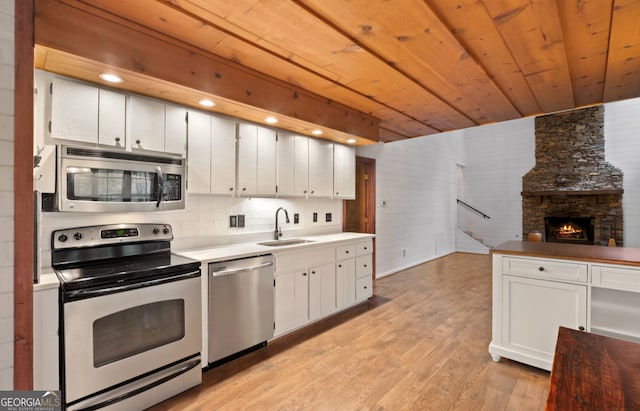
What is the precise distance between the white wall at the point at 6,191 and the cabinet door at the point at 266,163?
1.98m

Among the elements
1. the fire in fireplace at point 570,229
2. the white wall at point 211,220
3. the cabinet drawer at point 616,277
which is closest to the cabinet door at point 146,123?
the white wall at point 211,220

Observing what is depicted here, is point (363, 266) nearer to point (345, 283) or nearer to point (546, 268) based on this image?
point (345, 283)

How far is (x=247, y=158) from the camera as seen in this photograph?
2.99 metres

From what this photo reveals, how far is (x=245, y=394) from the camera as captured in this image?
2.18 metres

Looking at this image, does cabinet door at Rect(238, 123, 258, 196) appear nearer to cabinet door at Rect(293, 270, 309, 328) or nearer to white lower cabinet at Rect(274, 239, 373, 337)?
white lower cabinet at Rect(274, 239, 373, 337)

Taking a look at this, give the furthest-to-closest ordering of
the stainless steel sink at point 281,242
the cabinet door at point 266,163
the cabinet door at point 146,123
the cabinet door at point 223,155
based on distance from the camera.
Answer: the stainless steel sink at point 281,242 < the cabinet door at point 266,163 < the cabinet door at point 223,155 < the cabinet door at point 146,123

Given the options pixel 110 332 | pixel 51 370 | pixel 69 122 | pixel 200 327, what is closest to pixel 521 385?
pixel 200 327

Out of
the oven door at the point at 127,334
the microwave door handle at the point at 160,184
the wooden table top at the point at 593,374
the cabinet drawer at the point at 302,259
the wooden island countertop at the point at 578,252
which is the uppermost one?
the microwave door handle at the point at 160,184

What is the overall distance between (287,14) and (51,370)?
7.94 ft

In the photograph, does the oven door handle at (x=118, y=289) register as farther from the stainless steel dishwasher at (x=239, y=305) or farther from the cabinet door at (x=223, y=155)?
the cabinet door at (x=223, y=155)

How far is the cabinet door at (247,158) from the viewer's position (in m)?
2.93

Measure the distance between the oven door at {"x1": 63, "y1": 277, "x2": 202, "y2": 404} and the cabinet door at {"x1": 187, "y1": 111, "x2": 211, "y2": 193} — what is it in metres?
0.83

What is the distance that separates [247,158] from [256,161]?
0.11 metres

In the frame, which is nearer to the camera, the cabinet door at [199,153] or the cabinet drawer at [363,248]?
the cabinet door at [199,153]
